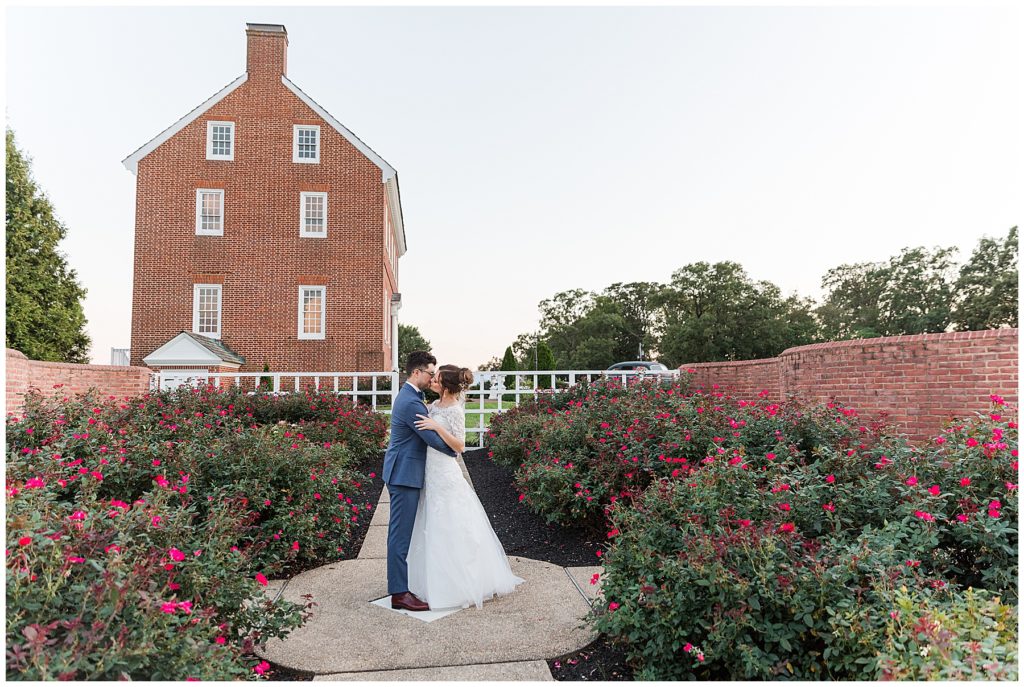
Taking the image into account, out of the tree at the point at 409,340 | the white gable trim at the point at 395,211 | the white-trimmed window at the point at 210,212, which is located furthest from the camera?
the tree at the point at 409,340

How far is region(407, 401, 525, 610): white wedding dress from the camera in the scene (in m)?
4.61

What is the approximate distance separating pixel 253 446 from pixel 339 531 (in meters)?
1.20

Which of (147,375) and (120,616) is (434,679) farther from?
(147,375)

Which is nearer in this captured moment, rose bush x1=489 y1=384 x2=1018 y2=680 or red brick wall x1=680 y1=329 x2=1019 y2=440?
rose bush x1=489 y1=384 x2=1018 y2=680

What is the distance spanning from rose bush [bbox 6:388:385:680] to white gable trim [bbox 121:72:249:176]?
1748 cm

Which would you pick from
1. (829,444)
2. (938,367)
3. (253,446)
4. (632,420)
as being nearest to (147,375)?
(253,446)

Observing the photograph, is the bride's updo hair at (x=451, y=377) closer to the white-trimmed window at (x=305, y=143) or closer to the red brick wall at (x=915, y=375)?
the red brick wall at (x=915, y=375)

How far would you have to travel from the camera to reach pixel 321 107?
882 inches

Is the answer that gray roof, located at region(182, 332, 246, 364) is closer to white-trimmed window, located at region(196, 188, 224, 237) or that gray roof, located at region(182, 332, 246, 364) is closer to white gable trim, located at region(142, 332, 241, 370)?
white gable trim, located at region(142, 332, 241, 370)

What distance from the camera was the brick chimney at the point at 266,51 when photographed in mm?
22156

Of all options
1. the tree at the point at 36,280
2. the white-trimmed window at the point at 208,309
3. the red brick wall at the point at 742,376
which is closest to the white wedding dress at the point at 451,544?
the red brick wall at the point at 742,376

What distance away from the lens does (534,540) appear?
265 inches

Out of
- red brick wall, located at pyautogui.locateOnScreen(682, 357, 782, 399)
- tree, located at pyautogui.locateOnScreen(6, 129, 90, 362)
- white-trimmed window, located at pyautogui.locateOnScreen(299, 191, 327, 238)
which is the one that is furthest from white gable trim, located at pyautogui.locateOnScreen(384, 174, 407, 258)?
red brick wall, located at pyautogui.locateOnScreen(682, 357, 782, 399)

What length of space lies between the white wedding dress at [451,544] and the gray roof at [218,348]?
17215 mm
